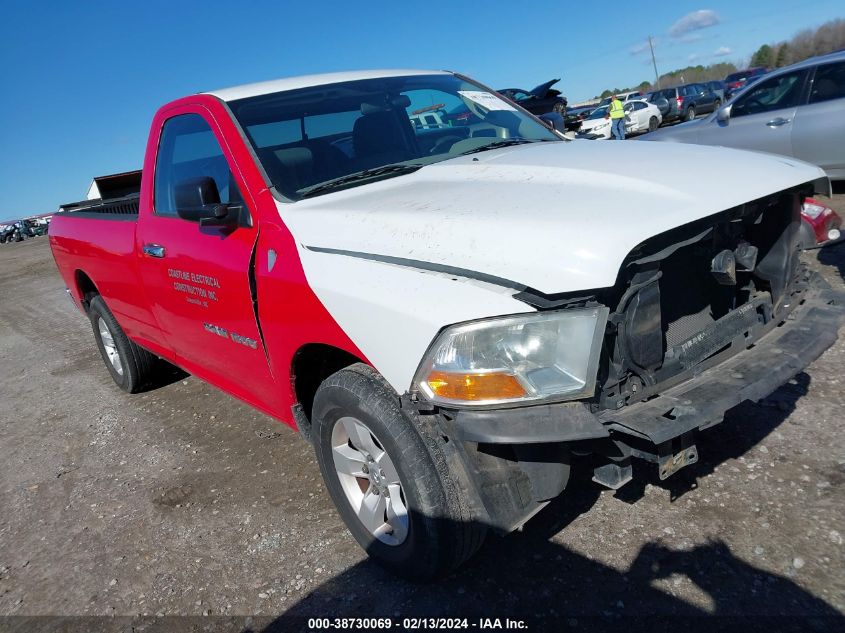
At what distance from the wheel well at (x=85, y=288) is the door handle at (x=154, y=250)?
1955 millimetres

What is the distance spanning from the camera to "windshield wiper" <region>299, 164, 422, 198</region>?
291 cm

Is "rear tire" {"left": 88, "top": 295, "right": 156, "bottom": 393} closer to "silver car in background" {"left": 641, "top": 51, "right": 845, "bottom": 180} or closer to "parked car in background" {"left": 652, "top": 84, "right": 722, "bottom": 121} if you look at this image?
"silver car in background" {"left": 641, "top": 51, "right": 845, "bottom": 180}

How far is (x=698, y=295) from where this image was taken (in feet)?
8.63

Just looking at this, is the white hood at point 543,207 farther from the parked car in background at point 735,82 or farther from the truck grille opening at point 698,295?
the parked car in background at point 735,82

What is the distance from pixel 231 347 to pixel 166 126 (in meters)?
1.44

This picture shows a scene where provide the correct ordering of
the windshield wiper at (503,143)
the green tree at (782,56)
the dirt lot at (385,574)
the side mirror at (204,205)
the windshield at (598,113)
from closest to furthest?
the dirt lot at (385,574), the side mirror at (204,205), the windshield wiper at (503,143), the windshield at (598,113), the green tree at (782,56)

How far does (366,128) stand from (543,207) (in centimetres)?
152

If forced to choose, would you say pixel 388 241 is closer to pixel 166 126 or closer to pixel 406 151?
pixel 406 151

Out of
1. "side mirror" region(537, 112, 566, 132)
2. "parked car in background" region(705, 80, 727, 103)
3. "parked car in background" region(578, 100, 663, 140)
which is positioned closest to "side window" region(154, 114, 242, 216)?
"side mirror" region(537, 112, 566, 132)

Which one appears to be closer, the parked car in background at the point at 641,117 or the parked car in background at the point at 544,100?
the parked car in background at the point at 544,100

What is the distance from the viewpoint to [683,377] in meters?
2.35

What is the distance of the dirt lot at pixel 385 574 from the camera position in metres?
2.40

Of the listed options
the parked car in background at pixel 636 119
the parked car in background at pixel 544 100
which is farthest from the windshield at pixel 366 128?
the parked car in background at pixel 636 119

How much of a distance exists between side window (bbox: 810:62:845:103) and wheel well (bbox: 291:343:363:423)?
746 cm
